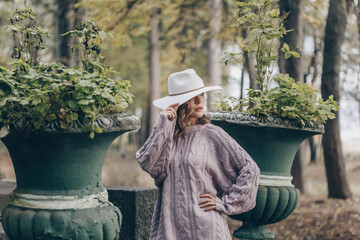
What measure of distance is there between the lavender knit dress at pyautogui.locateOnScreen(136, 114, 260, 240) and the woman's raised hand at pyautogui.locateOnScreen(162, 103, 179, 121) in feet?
0.11

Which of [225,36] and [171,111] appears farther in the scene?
[225,36]

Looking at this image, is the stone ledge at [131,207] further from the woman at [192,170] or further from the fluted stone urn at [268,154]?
the woman at [192,170]

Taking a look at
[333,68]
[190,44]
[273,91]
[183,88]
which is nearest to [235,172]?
[183,88]

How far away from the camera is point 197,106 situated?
3316 millimetres

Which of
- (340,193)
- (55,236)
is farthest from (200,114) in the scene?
(340,193)

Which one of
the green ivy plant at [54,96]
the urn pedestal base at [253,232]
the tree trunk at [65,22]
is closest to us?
the green ivy plant at [54,96]

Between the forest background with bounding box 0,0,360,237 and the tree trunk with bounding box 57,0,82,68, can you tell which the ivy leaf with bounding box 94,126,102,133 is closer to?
the forest background with bounding box 0,0,360,237

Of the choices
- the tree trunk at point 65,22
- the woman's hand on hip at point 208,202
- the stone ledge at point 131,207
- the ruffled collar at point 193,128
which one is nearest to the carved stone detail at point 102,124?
the ruffled collar at point 193,128

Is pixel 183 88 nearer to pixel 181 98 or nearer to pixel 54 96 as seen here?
pixel 181 98

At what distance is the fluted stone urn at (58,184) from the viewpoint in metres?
3.11

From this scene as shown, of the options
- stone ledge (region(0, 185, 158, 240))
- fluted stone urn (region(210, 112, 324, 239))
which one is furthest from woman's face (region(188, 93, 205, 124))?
stone ledge (region(0, 185, 158, 240))

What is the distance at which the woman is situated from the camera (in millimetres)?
3150

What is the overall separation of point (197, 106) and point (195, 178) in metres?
0.48

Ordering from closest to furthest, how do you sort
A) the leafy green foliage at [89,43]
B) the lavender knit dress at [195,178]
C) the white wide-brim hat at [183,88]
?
1. the lavender knit dress at [195,178]
2. the white wide-brim hat at [183,88]
3. the leafy green foliage at [89,43]
